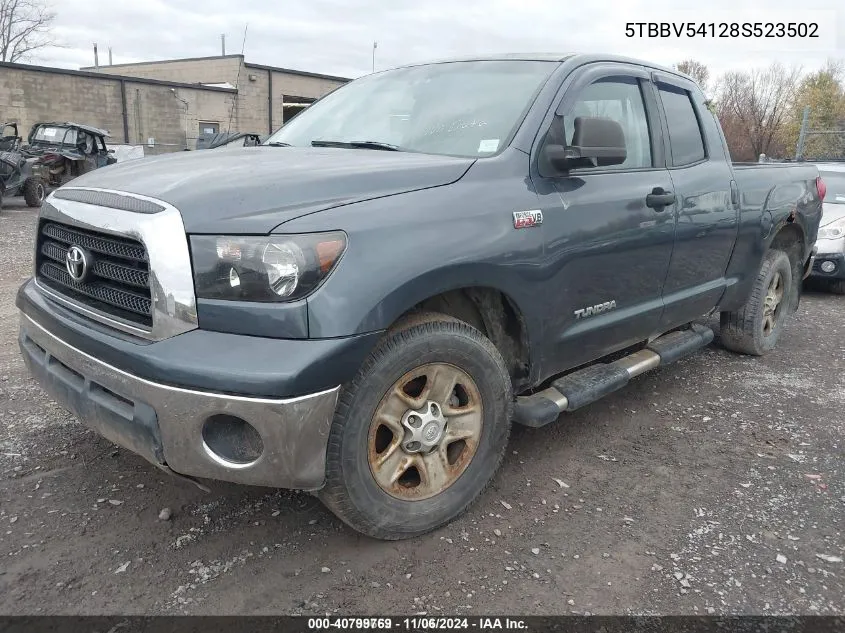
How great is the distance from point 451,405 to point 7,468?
2.06m

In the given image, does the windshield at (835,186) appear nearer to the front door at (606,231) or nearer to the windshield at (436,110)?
the front door at (606,231)

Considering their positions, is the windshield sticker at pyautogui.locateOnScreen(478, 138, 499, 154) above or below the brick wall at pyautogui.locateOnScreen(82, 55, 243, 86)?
below

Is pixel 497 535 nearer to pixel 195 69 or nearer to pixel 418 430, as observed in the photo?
pixel 418 430

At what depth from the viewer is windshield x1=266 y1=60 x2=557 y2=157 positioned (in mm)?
2975

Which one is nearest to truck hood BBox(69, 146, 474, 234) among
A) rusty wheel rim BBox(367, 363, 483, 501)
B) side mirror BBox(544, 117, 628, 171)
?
side mirror BBox(544, 117, 628, 171)

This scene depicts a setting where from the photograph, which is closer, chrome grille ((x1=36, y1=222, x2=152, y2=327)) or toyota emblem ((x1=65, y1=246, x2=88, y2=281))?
chrome grille ((x1=36, y1=222, x2=152, y2=327))

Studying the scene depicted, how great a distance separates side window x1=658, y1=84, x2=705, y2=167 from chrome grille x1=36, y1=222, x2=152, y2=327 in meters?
2.89

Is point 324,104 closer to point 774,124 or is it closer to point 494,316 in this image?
point 494,316

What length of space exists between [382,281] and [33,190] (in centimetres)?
1477

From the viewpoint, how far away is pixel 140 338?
2.21m

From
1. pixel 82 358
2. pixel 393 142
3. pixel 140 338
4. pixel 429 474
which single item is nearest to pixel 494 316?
pixel 429 474

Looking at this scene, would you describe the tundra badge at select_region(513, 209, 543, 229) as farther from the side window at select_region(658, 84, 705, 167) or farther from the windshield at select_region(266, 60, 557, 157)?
→ the side window at select_region(658, 84, 705, 167)

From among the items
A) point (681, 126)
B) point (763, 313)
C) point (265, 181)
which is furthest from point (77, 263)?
point (763, 313)

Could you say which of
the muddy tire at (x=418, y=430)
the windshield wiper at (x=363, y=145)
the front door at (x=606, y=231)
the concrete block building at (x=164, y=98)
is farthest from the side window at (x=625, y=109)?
the concrete block building at (x=164, y=98)
